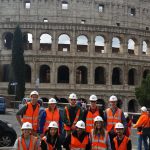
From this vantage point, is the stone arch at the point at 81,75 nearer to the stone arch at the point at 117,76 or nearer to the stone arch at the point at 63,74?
the stone arch at the point at 63,74

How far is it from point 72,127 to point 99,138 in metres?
1.80

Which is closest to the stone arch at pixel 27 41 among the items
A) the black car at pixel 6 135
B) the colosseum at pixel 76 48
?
the colosseum at pixel 76 48

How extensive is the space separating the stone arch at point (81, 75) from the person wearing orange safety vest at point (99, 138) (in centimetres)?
4218

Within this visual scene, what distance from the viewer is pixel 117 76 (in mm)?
53688

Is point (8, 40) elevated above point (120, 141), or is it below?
above

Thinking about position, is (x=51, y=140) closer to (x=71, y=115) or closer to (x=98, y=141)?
(x=98, y=141)

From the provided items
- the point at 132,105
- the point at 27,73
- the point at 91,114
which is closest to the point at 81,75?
the point at 27,73

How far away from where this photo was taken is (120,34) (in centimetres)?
5259

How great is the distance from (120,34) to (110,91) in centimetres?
667

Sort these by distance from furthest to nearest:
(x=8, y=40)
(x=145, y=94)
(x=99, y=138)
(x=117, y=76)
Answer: (x=117, y=76) < (x=8, y=40) < (x=145, y=94) < (x=99, y=138)

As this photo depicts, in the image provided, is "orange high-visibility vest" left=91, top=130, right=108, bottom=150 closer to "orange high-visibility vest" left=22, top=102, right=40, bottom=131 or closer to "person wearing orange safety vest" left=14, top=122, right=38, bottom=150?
"person wearing orange safety vest" left=14, top=122, right=38, bottom=150

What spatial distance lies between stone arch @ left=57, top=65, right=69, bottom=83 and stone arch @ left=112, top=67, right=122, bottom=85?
18.0 feet

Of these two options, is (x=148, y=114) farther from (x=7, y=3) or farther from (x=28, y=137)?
(x=7, y=3)

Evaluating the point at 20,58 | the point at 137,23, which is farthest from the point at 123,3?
the point at 20,58
